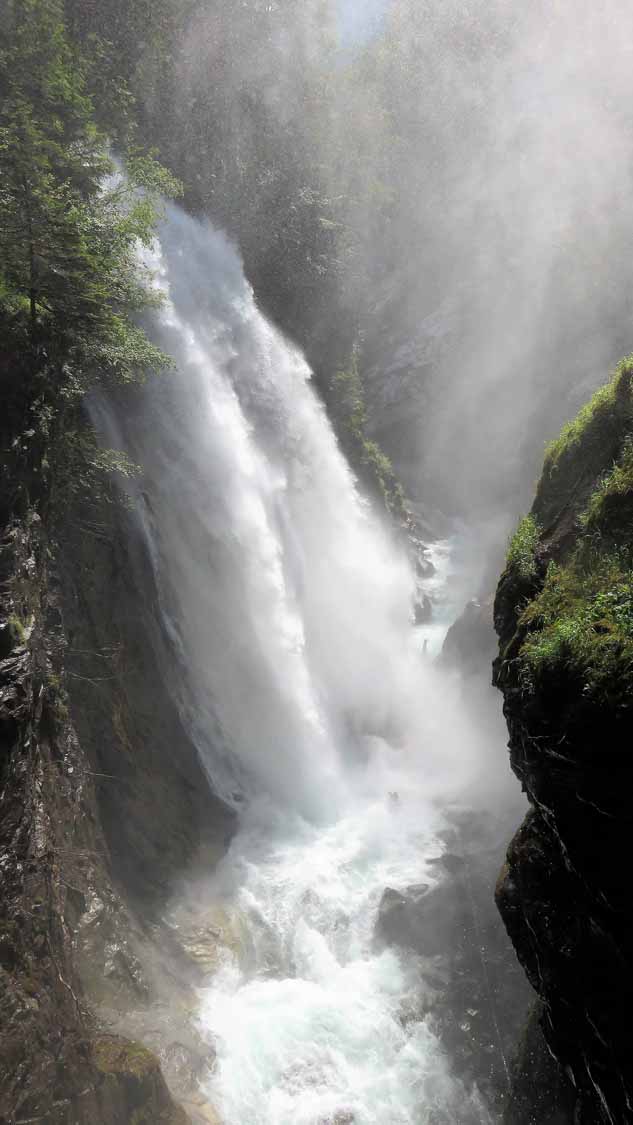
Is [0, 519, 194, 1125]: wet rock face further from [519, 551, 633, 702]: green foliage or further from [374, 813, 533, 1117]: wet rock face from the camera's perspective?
[519, 551, 633, 702]: green foliage

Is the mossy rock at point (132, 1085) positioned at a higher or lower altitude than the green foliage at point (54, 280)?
lower

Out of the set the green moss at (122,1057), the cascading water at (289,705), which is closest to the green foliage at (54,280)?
the cascading water at (289,705)

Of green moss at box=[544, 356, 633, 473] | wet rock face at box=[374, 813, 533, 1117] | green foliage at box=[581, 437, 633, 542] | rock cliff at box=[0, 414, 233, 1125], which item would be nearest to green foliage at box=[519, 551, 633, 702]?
green foliage at box=[581, 437, 633, 542]

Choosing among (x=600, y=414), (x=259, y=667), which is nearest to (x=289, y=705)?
(x=259, y=667)

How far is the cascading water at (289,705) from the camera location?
10258mm

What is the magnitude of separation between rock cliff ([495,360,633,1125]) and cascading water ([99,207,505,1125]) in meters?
4.27

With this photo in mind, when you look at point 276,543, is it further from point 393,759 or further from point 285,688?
point 393,759

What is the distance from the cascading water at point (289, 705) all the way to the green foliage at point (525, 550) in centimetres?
801

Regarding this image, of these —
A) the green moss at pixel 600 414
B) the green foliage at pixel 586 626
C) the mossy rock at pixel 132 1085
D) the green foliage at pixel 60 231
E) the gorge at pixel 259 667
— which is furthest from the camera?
the green foliage at pixel 60 231

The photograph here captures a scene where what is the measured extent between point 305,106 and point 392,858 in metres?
37.3

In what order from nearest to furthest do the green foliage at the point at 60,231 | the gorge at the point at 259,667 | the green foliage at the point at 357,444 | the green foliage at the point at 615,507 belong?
1. the green foliage at the point at 615,507
2. the gorge at the point at 259,667
3. the green foliage at the point at 60,231
4. the green foliage at the point at 357,444

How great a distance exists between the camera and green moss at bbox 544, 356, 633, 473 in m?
7.66

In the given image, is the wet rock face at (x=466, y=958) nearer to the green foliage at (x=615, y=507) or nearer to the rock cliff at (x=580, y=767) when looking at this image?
the rock cliff at (x=580, y=767)

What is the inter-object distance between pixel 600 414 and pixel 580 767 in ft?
16.6
